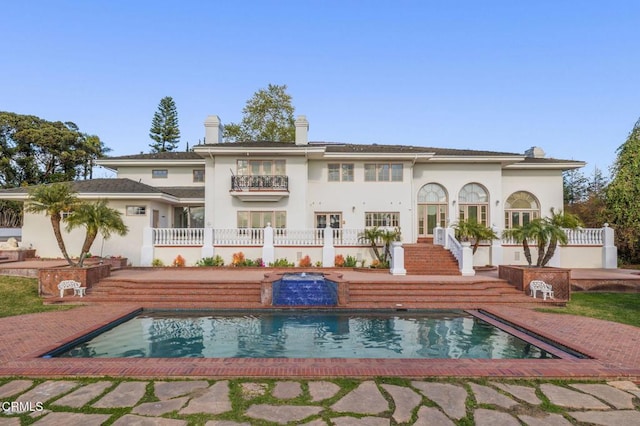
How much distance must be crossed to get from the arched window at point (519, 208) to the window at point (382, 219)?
7.44 m

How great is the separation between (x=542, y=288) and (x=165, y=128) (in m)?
47.3

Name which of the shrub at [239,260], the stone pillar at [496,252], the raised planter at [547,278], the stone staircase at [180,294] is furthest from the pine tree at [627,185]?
the shrub at [239,260]

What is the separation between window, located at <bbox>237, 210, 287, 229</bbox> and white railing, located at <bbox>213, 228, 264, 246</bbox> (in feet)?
6.32

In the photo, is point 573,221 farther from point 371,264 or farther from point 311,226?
point 311,226

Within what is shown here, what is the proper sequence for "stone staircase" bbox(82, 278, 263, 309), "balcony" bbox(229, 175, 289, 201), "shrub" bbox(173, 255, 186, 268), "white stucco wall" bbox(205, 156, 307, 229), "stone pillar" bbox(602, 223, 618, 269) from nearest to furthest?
"stone staircase" bbox(82, 278, 263, 309) → "shrub" bbox(173, 255, 186, 268) → "stone pillar" bbox(602, 223, 618, 269) → "balcony" bbox(229, 175, 289, 201) → "white stucco wall" bbox(205, 156, 307, 229)

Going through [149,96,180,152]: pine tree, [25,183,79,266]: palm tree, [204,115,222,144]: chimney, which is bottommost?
[25,183,79,266]: palm tree

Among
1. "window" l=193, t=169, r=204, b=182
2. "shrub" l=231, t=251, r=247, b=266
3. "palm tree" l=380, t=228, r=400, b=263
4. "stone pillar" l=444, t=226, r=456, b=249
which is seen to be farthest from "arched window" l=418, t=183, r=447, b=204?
"window" l=193, t=169, r=204, b=182

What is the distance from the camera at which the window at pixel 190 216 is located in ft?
78.7

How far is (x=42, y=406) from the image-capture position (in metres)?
4.43

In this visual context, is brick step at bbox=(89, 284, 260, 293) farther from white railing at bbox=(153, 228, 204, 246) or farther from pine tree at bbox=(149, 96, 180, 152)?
pine tree at bbox=(149, 96, 180, 152)

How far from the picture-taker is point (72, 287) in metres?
11.7

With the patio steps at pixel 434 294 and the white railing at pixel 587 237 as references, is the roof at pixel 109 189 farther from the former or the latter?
the white railing at pixel 587 237

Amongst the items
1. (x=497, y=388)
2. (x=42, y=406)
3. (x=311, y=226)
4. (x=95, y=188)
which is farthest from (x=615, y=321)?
(x=95, y=188)

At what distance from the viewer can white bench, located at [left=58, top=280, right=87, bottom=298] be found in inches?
453
